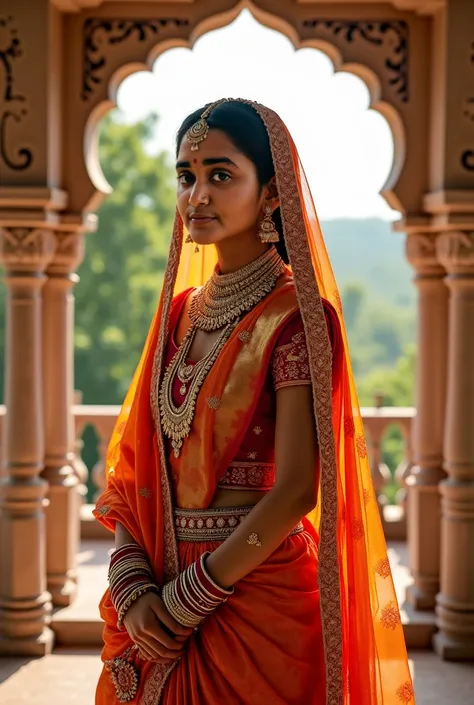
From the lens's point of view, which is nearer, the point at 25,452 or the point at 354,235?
the point at 25,452

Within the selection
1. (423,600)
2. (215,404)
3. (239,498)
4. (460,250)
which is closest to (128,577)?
(239,498)

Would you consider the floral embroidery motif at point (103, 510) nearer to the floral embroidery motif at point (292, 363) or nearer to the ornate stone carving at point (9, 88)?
the floral embroidery motif at point (292, 363)

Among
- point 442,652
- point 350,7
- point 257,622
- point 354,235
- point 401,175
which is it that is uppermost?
point 354,235

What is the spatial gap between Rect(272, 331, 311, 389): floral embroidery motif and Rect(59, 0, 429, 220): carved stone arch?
243 cm

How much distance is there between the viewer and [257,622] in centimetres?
206

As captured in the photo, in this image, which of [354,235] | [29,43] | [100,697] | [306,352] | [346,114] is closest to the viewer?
[306,352]

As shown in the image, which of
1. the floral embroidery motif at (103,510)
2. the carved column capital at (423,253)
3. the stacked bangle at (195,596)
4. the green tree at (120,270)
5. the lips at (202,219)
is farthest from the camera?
the green tree at (120,270)

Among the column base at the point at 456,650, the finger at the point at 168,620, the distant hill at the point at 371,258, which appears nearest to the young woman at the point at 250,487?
the finger at the point at 168,620

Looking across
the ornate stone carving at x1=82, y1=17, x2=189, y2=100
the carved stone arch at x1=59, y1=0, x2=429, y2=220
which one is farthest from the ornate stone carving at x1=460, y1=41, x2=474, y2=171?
the ornate stone carving at x1=82, y1=17, x2=189, y2=100

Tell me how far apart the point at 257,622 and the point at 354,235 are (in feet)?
215

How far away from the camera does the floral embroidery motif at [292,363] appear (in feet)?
6.69

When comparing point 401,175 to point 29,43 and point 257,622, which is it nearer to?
point 29,43

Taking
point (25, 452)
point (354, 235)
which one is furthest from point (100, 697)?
point (354, 235)

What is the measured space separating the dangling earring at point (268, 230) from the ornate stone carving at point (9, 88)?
219cm
